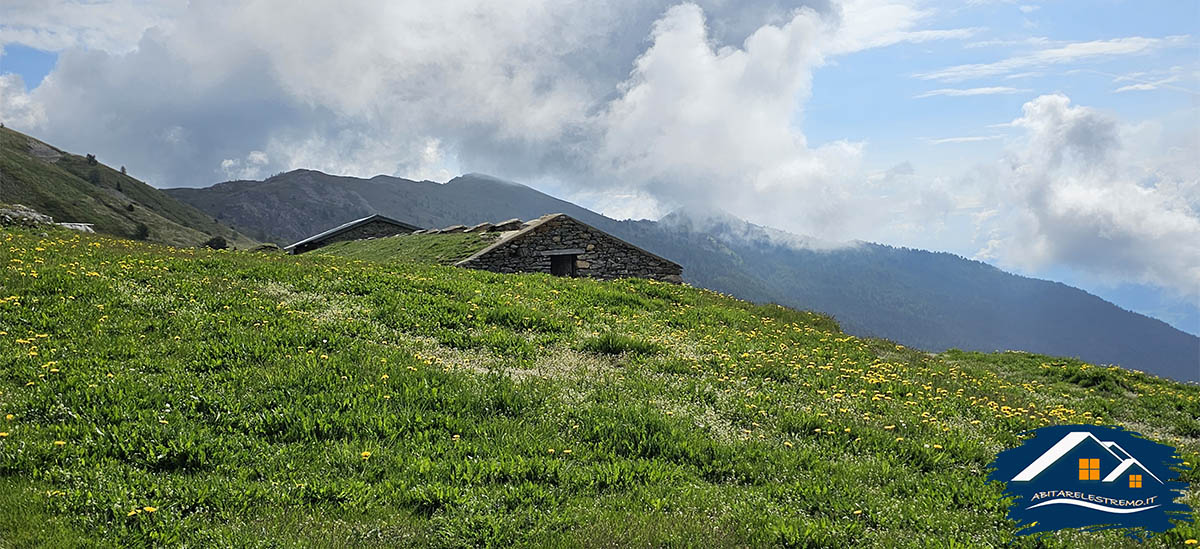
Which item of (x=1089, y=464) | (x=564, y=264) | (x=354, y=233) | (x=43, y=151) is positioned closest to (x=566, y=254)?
(x=564, y=264)

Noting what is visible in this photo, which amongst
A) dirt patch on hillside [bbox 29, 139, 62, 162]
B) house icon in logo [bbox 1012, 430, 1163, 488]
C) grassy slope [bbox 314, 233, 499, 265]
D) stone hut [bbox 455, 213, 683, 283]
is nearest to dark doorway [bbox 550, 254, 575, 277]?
stone hut [bbox 455, 213, 683, 283]

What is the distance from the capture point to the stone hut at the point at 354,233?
48625 mm

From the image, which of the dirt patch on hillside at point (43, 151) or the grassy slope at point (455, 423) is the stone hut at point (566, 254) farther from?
the dirt patch on hillside at point (43, 151)

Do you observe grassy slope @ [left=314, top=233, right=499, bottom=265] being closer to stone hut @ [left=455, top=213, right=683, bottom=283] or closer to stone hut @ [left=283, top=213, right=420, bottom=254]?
stone hut @ [left=455, top=213, right=683, bottom=283]

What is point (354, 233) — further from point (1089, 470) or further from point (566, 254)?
point (1089, 470)

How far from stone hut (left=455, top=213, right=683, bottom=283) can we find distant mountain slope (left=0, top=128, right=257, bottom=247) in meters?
97.3

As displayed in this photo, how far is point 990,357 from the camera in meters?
23.0

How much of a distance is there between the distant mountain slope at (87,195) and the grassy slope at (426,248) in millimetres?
85173

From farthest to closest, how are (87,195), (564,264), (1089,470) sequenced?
(87,195)
(564,264)
(1089,470)

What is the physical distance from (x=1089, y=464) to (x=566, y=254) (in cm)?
2691

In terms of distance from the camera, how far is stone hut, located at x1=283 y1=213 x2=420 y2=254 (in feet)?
160

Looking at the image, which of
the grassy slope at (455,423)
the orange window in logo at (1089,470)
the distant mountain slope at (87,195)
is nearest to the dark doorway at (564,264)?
the grassy slope at (455,423)

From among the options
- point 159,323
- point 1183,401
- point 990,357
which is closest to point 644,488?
point 159,323

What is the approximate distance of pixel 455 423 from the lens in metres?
8.74
